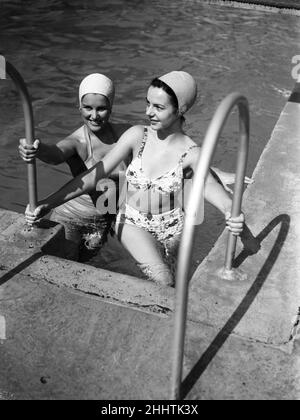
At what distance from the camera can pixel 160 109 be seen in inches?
154

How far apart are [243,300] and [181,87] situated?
154 centimetres

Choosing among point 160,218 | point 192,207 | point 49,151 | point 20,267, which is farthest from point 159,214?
point 192,207

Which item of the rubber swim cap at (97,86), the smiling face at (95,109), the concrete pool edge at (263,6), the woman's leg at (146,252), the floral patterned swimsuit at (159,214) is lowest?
the concrete pool edge at (263,6)

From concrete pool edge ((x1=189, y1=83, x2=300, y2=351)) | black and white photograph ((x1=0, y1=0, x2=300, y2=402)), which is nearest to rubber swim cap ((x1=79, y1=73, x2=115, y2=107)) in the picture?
black and white photograph ((x1=0, y1=0, x2=300, y2=402))

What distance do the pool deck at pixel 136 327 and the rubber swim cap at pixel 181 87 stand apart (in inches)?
43.2

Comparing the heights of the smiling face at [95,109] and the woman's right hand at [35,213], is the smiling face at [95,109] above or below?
above

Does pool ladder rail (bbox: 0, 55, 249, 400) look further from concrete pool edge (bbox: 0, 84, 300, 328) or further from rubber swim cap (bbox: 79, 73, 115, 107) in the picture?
rubber swim cap (bbox: 79, 73, 115, 107)

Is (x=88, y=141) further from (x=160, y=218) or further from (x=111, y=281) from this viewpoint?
(x=111, y=281)

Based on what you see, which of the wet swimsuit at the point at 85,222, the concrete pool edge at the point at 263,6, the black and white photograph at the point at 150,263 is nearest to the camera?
the black and white photograph at the point at 150,263

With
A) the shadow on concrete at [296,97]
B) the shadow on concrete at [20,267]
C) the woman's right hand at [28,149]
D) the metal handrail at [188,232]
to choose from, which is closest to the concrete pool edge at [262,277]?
the metal handrail at [188,232]

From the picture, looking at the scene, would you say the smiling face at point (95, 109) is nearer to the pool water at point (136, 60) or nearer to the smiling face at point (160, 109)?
the smiling face at point (160, 109)

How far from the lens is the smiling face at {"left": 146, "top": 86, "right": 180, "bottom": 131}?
152 inches

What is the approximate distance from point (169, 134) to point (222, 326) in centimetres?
161

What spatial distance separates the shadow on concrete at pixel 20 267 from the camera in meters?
3.63
